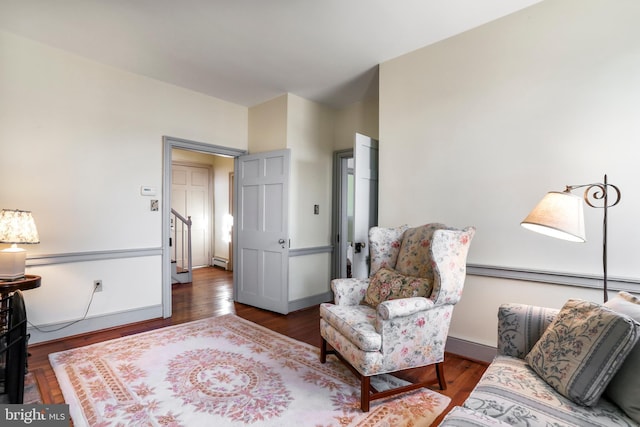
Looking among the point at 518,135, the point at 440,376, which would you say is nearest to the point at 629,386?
the point at 440,376

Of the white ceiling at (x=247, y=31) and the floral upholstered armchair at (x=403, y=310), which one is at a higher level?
the white ceiling at (x=247, y=31)

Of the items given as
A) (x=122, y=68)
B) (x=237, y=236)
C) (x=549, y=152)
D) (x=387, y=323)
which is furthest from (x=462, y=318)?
(x=122, y=68)

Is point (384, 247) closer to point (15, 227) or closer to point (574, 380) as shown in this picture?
point (574, 380)

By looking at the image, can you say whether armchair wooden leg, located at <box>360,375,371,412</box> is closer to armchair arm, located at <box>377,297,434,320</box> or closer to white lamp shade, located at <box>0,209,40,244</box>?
armchair arm, located at <box>377,297,434,320</box>

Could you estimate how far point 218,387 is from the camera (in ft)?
6.93

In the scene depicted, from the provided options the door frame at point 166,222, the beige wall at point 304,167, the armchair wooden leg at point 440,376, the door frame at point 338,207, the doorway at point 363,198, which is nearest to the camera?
the armchair wooden leg at point 440,376

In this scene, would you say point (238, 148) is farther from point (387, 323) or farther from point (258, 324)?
point (387, 323)

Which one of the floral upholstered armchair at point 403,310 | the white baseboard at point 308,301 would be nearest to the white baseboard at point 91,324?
the white baseboard at point 308,301

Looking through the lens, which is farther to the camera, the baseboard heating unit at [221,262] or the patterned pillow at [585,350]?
the baseboard heating unit at [221,262]

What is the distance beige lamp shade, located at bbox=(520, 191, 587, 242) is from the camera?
154 centimetres

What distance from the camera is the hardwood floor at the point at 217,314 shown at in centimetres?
214

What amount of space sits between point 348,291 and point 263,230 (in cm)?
187

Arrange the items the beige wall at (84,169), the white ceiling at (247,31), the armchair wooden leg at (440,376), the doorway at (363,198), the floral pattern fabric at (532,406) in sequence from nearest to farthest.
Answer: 1. the floral pattern fabric at (532,406)
2. the armchair wooden leg at (440,376)
3. the white ceiling at (247,31)
4. the beige wall at (84,169)
5. the doorway at (363,198)

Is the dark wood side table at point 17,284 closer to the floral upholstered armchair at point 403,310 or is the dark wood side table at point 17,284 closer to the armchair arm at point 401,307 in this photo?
the floral upholstered armchair at point 403,310
